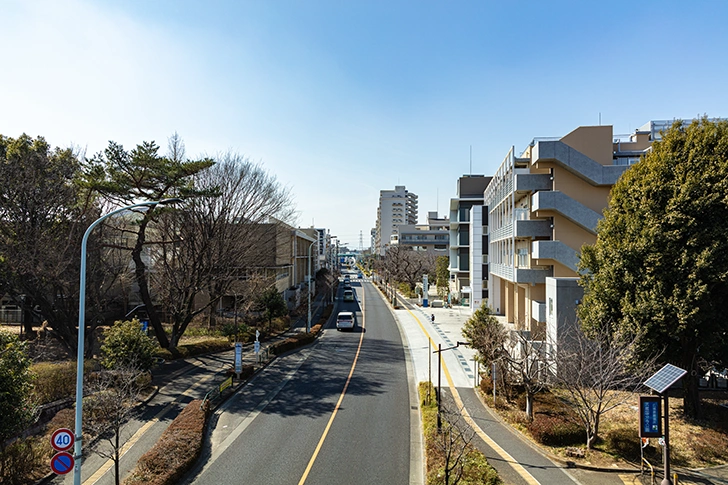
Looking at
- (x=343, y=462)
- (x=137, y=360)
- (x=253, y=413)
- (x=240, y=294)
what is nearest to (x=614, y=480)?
(x=343, y=462)

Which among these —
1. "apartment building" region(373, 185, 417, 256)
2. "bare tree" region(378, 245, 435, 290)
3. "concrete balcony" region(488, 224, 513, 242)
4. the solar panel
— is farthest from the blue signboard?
"apartment building" region(373, 185, 417, 256)

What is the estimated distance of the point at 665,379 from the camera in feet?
31.6

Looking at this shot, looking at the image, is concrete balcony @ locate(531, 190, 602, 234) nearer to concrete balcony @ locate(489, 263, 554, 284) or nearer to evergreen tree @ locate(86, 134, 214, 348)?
concrete balcony @ locate(489, 263, 554, 284)

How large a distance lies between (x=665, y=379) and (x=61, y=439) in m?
12.7

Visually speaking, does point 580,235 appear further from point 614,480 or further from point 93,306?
point 93,306

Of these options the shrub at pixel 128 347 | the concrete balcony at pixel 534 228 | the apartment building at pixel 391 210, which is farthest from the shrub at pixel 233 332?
the apartment building at pixel 391 210

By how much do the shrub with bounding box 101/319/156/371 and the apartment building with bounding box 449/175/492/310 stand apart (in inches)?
1163

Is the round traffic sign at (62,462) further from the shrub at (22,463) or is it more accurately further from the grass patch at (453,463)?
the grass patch at (453,463)

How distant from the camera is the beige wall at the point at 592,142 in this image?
23.6 m

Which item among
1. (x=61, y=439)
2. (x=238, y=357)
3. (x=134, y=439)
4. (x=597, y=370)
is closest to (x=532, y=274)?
(x=597, y=370)

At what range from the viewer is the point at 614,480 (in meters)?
11.0

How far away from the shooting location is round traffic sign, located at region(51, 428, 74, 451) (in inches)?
324

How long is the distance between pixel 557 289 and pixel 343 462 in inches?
461

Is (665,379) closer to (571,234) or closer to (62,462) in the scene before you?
(62,462)
